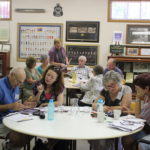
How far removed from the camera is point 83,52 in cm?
643

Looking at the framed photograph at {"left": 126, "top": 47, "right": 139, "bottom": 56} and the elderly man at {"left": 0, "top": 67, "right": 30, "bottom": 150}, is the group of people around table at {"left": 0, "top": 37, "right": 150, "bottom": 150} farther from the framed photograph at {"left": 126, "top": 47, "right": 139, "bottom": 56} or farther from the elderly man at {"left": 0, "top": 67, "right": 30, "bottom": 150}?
the framed photograph at {"left": 126, "top": 47, "right": 139, "bottom": 56}

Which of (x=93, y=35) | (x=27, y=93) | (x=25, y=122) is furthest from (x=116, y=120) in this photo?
(x=93, y=35)

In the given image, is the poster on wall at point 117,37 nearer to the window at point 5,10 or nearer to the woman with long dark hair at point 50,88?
the window at point 5,10

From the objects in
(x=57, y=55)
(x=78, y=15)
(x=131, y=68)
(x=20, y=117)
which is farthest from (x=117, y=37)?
(x=20, y=117)

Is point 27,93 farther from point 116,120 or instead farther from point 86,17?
point 86,17

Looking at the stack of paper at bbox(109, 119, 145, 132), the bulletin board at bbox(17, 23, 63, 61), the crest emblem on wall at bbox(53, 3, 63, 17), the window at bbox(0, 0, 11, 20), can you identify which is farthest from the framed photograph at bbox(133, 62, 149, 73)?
the stack of paper at bbox(109, 119, 145, 132)

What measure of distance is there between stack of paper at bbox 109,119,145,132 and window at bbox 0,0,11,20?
17.8 feet

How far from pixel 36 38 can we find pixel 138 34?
276cm

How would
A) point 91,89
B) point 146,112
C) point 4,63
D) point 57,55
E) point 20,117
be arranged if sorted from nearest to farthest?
point 20,117 → point 146,112 → point 91,89 → point 57,55 → point 4,63

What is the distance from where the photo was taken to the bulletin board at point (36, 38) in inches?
257

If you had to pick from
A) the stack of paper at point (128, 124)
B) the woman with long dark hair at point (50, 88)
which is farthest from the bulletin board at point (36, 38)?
the stack of paper at point (128, 124)

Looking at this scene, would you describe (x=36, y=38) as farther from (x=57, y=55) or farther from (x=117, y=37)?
(x=117, y=37)

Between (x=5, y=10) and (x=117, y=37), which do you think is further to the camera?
(x=5, y=10)

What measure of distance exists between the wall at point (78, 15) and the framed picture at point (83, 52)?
0.16m
